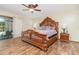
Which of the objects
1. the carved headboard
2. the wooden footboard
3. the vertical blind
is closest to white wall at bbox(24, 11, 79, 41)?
the carved headboard

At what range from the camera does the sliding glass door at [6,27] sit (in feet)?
6.26

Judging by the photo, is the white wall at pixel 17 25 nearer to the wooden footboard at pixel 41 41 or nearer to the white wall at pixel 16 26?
the white wall at pixel 16 26

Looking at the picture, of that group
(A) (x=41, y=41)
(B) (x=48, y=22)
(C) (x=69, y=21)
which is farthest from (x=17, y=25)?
(A) (x=41, y=41)

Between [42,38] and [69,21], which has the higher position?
[69,21]

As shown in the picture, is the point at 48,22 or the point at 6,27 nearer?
the point at 6,27

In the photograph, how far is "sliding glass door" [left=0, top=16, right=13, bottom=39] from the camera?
1.91 m

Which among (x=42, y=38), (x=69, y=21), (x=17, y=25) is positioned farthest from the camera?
(x=42, y=38)

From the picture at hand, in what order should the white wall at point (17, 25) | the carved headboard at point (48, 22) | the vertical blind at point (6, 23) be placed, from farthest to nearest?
the carved headboard at point (48, 22), the white wall at point (17, 25), the vertical blind at point (6, 23)

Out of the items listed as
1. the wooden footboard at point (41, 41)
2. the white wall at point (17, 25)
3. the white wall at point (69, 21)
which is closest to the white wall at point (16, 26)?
the white wall at point (17, 25)

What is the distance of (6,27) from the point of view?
1981 millimetres

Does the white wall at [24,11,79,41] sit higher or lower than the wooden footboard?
higher

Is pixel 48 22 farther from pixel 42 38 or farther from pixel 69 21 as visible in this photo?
pixel 42 38

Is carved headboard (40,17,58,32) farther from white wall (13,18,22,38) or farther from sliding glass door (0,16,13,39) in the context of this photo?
sliding glass door (0,16,13,39)

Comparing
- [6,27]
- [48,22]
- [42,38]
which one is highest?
[48,22]
